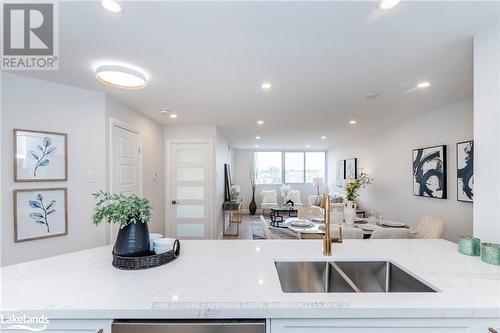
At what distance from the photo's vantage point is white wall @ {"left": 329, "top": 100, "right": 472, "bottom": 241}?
287 centimetres

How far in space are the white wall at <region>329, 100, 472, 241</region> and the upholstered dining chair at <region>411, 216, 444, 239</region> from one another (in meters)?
0.49

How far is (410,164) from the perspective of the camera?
3736mm

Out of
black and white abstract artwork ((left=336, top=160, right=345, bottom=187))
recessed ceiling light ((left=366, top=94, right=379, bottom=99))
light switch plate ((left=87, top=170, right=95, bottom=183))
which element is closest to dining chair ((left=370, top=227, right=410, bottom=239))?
recessed ceiling light ((left=366, top=94, right=379, bottom=99))

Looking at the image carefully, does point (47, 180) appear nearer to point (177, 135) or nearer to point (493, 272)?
point (177, 135)

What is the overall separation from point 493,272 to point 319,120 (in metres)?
3.17

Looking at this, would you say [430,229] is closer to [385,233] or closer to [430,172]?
[385,233]

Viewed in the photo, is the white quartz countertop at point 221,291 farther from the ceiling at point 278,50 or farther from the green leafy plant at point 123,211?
the ceiling at point 278,50

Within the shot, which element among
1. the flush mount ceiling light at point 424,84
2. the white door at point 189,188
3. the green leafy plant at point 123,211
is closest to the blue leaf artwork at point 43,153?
the green leafy plant at point 123,211

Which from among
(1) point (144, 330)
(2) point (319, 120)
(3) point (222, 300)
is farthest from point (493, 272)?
(2) point (319, 120)

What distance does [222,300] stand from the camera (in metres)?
0.88

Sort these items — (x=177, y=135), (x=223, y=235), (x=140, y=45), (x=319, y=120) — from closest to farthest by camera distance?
1. (x=140, y=45)
2. (x=319, y=120)
3. (x=177, y=135)
4. (x=223, y=235)

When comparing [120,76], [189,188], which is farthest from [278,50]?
[189,188]

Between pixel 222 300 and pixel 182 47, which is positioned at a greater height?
pixel 182 47

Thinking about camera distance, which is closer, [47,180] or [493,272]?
[493,272]
